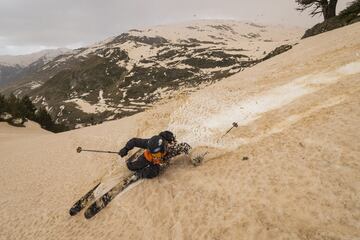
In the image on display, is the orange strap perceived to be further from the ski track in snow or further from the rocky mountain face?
the rocky mountain face

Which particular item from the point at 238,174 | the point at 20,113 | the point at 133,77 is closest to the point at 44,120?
the point at 20,113

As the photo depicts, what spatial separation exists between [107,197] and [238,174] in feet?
20.5

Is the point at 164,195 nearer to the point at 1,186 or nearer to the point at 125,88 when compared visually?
the point at 1,186

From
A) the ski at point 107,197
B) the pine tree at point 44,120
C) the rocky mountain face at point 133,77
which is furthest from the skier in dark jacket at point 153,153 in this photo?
the rocky mountain face at point 133,77

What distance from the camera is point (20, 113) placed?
46.1 m

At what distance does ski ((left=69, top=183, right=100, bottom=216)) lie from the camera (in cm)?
1498

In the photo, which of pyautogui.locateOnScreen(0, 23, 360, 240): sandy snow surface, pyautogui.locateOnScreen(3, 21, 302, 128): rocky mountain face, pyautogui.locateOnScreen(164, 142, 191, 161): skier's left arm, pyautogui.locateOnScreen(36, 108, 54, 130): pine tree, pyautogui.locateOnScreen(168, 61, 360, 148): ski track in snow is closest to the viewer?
pyautogui.locateOnScreen(0, 23, 360, 240): sandy snow surface

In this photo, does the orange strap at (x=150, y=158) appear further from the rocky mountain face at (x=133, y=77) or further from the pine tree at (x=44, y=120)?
the rocky mountain face at (x=133, y=77)

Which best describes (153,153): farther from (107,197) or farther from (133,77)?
(133,77)

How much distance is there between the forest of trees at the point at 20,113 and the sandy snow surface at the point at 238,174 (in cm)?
2187

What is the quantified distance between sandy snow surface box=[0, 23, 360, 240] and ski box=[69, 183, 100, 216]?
0.34 m

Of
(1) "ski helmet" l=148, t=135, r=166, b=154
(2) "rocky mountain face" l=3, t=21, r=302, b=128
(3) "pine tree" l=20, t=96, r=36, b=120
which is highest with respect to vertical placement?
(1) "ski helmet" l=148, t=135, r=166, b=154

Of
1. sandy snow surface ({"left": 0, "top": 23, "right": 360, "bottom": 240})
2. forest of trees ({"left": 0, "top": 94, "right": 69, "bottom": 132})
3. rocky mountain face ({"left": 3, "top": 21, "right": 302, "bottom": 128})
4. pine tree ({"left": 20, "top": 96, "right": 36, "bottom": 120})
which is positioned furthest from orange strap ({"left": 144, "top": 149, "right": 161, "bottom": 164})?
rocky mountain face ({"left": 3, "top": 21, "right": 302, "bottom": 128})

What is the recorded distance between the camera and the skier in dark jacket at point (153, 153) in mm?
14320
